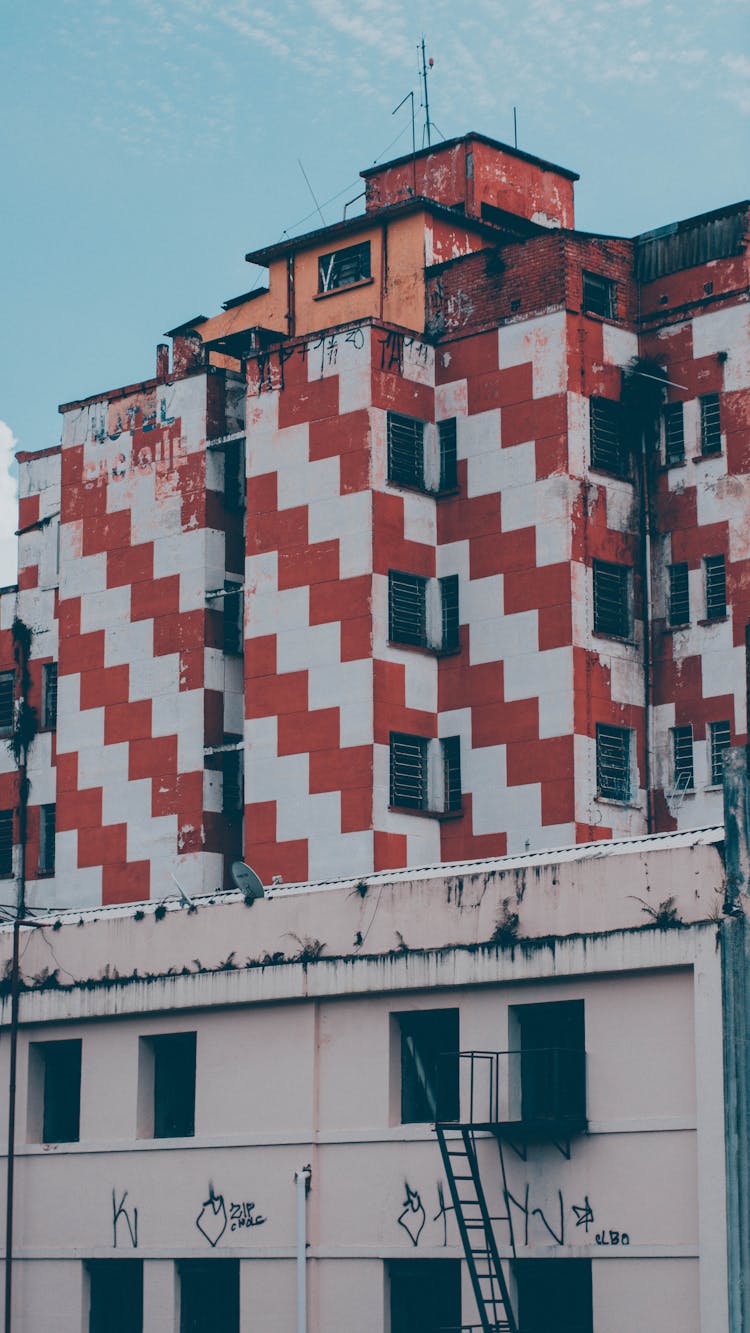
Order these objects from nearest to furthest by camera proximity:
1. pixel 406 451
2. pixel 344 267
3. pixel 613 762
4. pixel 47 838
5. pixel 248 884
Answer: pixel 248 884 < pixel 613 762 < pixel 406 451 < pixel 344 267 < pixel 47 838

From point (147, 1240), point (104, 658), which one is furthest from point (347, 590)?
point (147, 1240)

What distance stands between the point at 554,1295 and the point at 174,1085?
8.39 m

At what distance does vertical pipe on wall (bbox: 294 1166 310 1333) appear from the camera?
35.9 m

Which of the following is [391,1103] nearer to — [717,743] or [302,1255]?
[302,1255]

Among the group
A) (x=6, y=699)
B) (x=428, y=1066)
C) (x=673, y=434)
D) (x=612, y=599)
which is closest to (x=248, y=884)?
(x=428, y=1066)

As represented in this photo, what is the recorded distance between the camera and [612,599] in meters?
51.2

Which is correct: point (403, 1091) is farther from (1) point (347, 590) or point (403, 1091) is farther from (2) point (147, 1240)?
(1) point (347, 590)

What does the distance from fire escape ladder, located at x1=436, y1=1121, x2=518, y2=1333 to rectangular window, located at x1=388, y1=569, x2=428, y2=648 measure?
18.4 metres

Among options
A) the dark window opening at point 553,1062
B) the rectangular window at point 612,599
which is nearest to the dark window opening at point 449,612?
the rectangular window at point 612,599

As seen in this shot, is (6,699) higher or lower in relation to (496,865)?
higher

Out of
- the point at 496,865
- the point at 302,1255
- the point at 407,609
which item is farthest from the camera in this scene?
the point at 407,609

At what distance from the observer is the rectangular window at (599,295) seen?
5225 centimetres

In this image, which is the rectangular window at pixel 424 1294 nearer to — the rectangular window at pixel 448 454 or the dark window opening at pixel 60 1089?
the dark window opening at pixel 60 1089

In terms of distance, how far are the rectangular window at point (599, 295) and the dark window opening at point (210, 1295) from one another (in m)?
23.6
